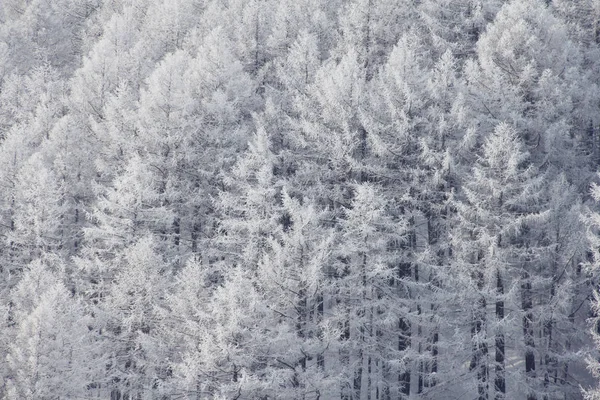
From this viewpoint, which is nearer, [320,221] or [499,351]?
[499,351]

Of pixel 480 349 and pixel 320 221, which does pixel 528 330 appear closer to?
pixel 480 349

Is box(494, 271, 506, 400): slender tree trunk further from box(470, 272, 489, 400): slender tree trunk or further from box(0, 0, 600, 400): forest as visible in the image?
box(470, 272, 489, 400): slender tree trunk

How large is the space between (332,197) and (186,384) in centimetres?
936

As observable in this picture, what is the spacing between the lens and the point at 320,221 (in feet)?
78.9

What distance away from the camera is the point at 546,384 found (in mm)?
20812

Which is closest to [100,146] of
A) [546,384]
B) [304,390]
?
[304,390]

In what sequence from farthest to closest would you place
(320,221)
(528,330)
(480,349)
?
(320,221)
(528,330)
(480,349)

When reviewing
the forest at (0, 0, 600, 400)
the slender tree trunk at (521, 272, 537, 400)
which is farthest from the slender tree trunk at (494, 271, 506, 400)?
the slender tree trunk at (521, 272, 537, 400)

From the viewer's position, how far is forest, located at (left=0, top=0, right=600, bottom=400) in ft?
67.8

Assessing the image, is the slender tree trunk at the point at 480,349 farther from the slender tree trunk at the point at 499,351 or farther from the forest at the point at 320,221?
the slender tree trunk at the point at 499,351

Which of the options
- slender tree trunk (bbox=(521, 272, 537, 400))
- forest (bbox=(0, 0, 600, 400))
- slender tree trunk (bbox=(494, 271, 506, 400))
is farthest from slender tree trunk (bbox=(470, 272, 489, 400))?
slender tree trunk (bbox=(521, 272, 537, 400))

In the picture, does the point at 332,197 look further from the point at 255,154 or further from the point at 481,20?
the point at 481,20

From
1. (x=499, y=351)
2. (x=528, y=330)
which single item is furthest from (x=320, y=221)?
(x=528, y=330)

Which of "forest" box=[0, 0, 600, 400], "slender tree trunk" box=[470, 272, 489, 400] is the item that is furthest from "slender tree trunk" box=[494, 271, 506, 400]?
"slender tree trunk" box=[470, 272, 489, 400]
